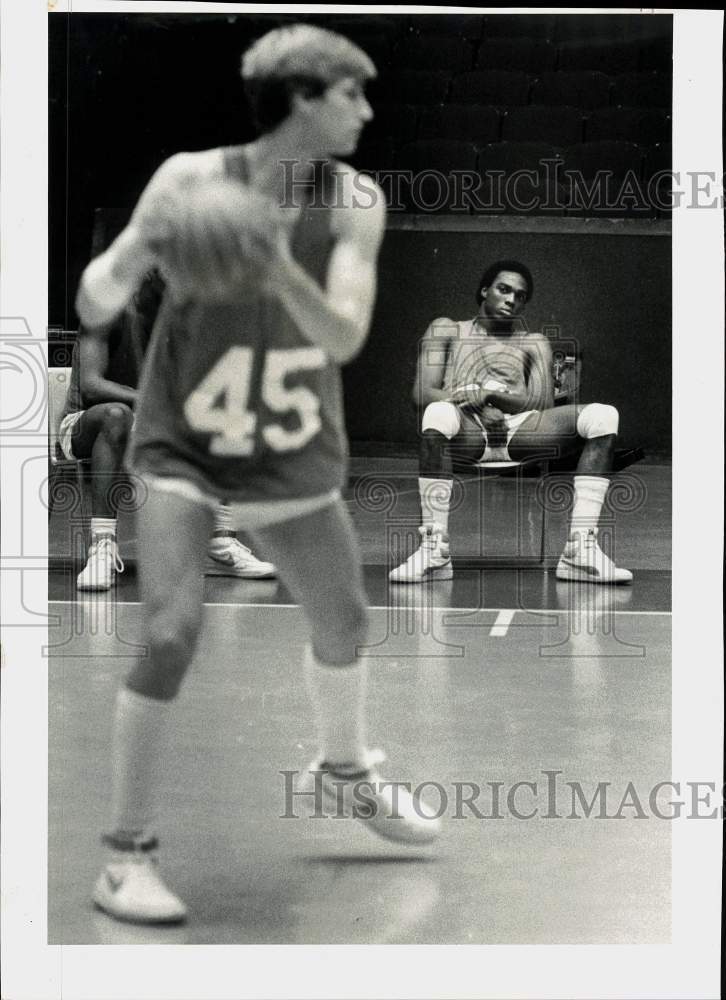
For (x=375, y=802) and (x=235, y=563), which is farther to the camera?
(x=375, y=802)

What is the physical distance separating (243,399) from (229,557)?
27 centimetres

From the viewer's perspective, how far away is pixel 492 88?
2740 mm

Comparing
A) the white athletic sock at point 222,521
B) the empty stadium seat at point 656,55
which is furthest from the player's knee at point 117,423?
the empty stadium seat at point 656,55

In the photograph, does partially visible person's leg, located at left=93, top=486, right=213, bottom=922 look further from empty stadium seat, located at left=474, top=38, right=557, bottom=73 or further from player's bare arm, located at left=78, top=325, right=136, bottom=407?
empty stadium seat, located at left=474, top=38, right=557, bottom=73

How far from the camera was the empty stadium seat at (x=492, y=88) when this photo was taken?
2734 mm

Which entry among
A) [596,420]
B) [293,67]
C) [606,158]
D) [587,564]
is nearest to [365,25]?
[293,67]

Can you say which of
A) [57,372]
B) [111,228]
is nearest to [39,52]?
[111,228]

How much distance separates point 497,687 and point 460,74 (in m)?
1.10

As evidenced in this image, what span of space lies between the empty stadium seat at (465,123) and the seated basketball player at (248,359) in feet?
0.45

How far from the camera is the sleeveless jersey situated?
2787 millimetres

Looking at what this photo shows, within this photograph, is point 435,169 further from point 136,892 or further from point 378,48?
point 136,892

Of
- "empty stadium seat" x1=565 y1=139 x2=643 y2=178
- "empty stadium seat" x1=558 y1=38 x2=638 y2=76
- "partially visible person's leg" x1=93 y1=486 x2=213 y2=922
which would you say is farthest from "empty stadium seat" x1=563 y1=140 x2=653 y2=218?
"partially visible person's leg" x1=93 y1=486 x2=213 y2=922

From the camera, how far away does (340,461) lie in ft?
8.81

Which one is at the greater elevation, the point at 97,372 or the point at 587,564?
the point at 97,372
